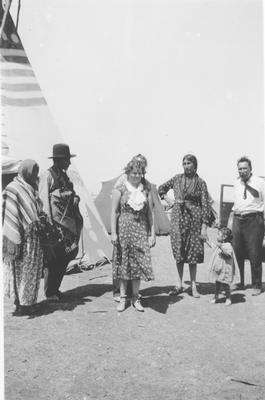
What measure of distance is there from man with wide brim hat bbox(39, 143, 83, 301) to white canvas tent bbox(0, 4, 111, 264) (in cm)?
203

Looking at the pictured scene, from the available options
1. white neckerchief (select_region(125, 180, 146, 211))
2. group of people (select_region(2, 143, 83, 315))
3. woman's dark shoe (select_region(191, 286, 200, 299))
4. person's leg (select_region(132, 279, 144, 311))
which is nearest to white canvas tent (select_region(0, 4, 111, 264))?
group of people (select_region(2, 143, 83, 315))

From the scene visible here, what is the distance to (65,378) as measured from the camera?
9.60ft

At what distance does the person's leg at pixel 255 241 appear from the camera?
17.0 feet

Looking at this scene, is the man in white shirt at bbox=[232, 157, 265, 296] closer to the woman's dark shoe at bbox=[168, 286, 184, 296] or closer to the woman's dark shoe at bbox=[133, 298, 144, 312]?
the woman's dark shoe at bbox=[168, 286, 184, 296]

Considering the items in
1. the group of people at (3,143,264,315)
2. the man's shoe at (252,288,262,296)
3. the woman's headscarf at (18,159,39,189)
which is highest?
the woman's headscarf at (18,159,39,189)

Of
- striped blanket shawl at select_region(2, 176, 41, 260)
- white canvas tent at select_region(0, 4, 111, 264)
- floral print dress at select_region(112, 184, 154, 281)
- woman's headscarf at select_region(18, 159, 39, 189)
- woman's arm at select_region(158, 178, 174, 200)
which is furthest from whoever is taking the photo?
white canvas tent at select_region(0, 4, 111, 264)

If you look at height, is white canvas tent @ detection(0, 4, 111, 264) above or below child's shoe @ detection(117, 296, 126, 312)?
above

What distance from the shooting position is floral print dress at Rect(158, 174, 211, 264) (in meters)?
4.86

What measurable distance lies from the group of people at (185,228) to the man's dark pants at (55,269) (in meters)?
0.63

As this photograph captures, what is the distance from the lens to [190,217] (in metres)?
4.89

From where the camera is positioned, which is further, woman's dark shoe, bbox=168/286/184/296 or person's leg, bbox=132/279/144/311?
woman's dark shoe, bbox=168/286/184/296

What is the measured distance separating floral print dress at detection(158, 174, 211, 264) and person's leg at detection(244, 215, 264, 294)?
2.22 ft

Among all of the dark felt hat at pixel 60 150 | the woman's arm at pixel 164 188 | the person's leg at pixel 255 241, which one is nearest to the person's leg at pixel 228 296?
the person's leg at pixel 255 241

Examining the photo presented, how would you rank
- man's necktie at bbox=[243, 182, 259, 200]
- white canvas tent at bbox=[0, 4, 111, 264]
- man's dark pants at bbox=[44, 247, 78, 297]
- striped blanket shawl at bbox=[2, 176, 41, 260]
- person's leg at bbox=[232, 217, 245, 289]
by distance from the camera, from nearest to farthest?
striped blanket shawl at bbox=[2, 176, 41, 260] → man's dark pants at bbox=[44, 247, 78, 297] → man's necktie at bbox=[243, 182, 259, 200] → person's leg at bbox=[232, 217, 245, 289] → white canvas tent at bbox=[0, 4, 111, 264]
